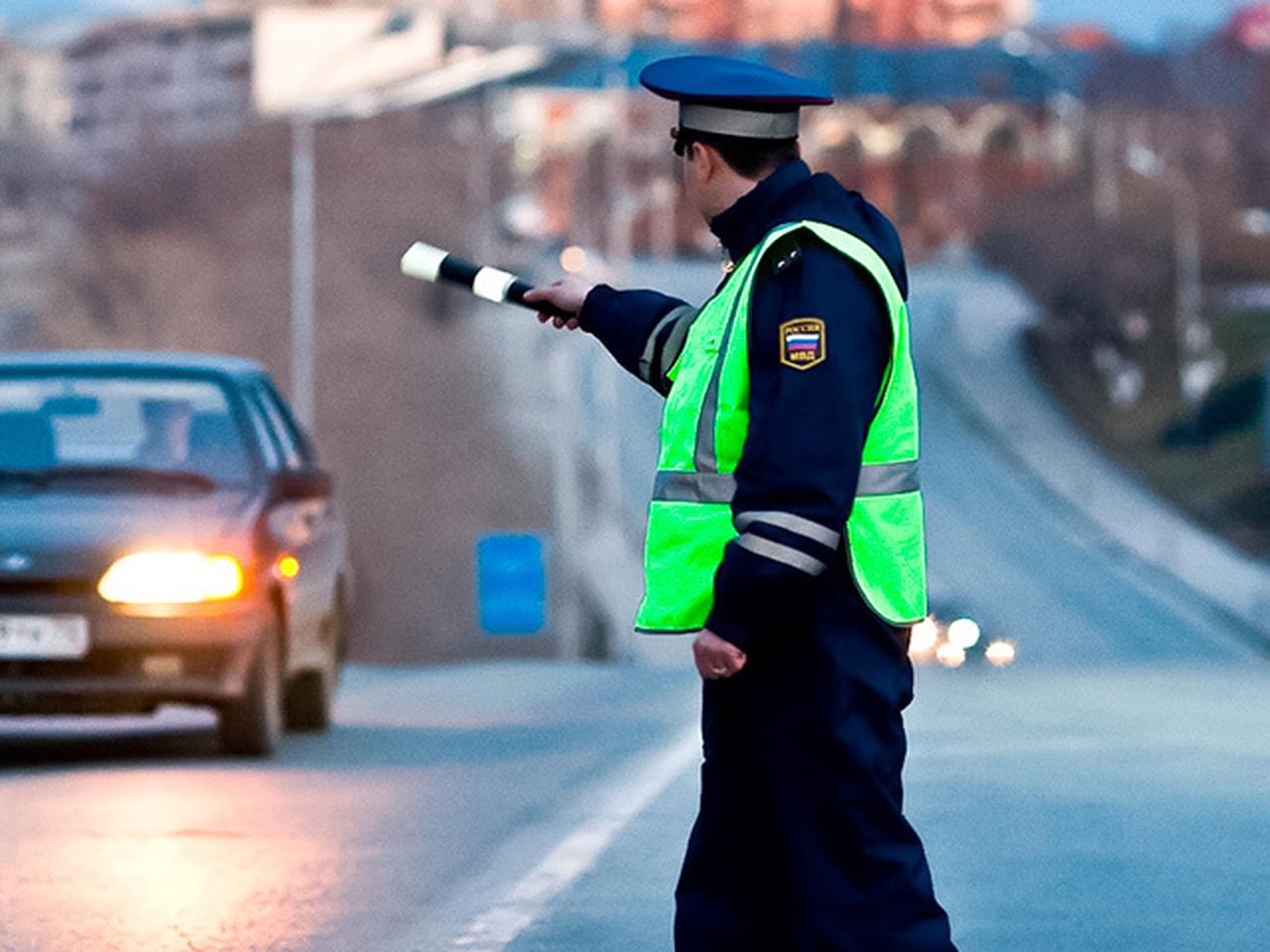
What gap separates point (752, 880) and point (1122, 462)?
83.3 meters

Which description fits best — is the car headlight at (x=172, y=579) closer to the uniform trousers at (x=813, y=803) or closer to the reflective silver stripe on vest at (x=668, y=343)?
the reflective silver stripe on vest at (x=668, y=343)

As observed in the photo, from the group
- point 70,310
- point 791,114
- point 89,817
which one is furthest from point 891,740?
point 70,310

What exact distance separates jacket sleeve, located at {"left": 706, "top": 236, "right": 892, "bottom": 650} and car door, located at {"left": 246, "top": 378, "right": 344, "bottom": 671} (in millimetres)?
8158

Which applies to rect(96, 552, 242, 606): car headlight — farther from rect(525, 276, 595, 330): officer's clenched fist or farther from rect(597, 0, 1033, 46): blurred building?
rect(597, 0, 1033, 46): blurred building

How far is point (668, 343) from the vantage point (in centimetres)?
617

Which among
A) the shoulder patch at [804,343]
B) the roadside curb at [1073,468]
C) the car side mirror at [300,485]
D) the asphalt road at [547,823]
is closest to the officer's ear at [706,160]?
the shoulder patch at [804,343]

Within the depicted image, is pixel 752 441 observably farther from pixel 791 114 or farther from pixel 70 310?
pixel 70 310

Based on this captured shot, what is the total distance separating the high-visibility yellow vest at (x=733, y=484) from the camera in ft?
18.7

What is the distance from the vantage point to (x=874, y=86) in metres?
152

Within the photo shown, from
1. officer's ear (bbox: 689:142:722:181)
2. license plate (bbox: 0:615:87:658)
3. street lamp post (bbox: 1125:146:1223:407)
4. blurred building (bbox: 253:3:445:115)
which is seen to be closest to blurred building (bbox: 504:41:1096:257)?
blurred building (bbox: 253:3:445:115)

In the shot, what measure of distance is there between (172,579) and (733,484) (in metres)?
7.60

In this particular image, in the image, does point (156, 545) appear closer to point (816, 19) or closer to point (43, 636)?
point (43, 636)

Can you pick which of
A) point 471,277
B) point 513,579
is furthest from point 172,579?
point 513,579

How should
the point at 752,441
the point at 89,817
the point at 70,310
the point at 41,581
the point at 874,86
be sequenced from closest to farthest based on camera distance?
the point at 752,441, the point at 89,817, the point at 41,581, the point at 70,310, the point at 874,86
